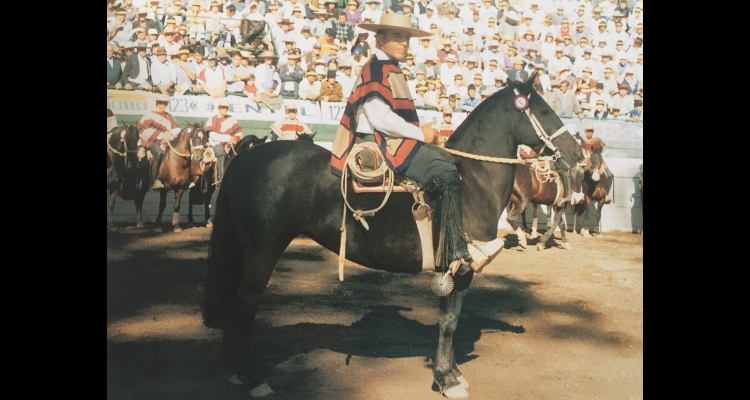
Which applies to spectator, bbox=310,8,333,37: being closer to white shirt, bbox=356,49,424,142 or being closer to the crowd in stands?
the crowd in stands

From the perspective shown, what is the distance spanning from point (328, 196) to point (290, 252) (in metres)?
0.54

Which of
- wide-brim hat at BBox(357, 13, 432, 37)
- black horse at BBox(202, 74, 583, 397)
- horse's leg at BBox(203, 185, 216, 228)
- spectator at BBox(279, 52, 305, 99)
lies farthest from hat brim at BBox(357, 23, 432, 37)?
horse's leg at BBox(203, 185, 216, 228)

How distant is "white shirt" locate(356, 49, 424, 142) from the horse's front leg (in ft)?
3.20

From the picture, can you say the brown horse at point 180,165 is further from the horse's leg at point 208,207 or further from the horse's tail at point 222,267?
the horse's tail at point 222,267

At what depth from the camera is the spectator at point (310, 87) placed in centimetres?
494

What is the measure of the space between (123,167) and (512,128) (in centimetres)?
263

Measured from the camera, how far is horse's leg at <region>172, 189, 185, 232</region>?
15.6 ft

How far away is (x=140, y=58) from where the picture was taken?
4914 mm

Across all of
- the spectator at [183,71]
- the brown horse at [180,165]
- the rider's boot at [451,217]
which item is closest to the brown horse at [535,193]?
the rider's boot at [451,217]

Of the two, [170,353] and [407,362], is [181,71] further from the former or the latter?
[407,362]

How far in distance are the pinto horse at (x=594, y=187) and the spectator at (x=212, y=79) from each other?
2.60 m

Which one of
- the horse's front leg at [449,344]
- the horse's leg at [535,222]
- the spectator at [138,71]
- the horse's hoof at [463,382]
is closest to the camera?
the horse's front leg at [449,344]

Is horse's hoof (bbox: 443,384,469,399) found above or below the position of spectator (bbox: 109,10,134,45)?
below
